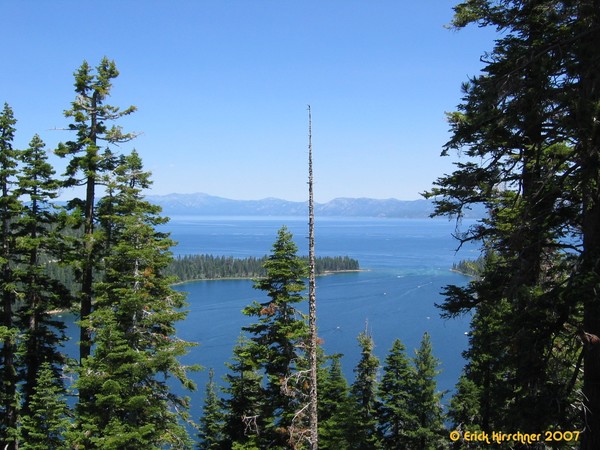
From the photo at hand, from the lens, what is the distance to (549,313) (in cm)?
512

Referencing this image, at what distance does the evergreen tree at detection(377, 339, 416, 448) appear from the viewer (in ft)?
72.5

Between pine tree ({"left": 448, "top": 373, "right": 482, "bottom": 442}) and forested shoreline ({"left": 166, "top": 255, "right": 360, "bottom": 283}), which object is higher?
pine tree ({"left": 448, "top": 373, "right": 482, "bottom": 442})

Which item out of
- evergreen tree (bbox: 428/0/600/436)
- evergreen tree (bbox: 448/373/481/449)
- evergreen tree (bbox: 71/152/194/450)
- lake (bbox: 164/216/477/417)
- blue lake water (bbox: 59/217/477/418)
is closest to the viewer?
evergreen tree (bbox: 428/0/600/436)

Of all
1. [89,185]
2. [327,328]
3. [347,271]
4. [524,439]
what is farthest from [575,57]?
[347,271]

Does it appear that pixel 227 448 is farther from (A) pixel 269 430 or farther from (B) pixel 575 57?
(B) pixel 575 57

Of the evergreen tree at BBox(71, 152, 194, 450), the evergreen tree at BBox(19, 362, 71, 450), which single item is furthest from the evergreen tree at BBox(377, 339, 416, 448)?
the evergreen tree at BBox(19, 362, 71, 450)

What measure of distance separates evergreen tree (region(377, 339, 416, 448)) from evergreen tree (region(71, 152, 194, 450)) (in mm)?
11752

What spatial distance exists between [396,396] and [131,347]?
47.0 ft

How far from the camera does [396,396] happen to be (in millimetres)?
22734

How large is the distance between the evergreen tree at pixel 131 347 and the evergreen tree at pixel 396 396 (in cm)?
1175

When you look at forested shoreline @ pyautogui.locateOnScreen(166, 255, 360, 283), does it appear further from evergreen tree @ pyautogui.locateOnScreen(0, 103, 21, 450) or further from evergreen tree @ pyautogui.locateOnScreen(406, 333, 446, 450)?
evergreen tree @ pyautogui.locateOnScreen(0, 103, 21, 450)

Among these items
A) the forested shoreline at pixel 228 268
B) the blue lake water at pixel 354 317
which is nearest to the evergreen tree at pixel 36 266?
the blue lake water at pixel 354 317

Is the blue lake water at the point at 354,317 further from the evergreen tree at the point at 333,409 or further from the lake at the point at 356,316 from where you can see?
the evergreen tree at the point at 333,409

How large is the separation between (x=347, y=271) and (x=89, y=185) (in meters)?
153
